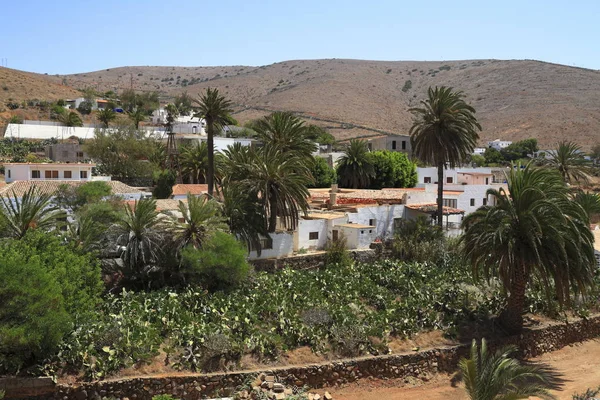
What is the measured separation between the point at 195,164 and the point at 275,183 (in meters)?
20.2

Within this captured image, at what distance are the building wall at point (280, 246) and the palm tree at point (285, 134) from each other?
645 centimetres

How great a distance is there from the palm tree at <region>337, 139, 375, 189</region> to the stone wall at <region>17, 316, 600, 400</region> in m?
29.1

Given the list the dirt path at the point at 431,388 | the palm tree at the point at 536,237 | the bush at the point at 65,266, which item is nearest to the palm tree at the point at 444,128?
the palm tree at the point at 536,237

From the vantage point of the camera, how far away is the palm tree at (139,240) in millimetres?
26859

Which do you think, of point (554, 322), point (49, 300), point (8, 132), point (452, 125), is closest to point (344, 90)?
point (8, 132)

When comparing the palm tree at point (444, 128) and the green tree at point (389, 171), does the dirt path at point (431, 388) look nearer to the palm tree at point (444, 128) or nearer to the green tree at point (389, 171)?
the palm tree at point (444, 128)

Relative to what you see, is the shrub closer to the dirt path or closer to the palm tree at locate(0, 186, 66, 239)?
the dirt path

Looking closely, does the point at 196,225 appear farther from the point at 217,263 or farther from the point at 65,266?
the point at 65,266

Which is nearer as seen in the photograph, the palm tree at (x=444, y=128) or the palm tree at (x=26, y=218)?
Result: the palm tree at (x=26, y=218)

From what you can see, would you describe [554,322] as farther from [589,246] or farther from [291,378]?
[291,378]

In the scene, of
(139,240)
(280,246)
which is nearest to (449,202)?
(280,246)

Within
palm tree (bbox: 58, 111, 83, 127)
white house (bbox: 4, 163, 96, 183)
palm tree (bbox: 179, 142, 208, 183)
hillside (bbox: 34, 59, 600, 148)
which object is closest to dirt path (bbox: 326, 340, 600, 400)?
white house (bbox: 4, 163, 96, 183)

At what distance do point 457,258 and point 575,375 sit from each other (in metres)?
9.68

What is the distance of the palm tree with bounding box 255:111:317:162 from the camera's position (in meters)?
38.1
